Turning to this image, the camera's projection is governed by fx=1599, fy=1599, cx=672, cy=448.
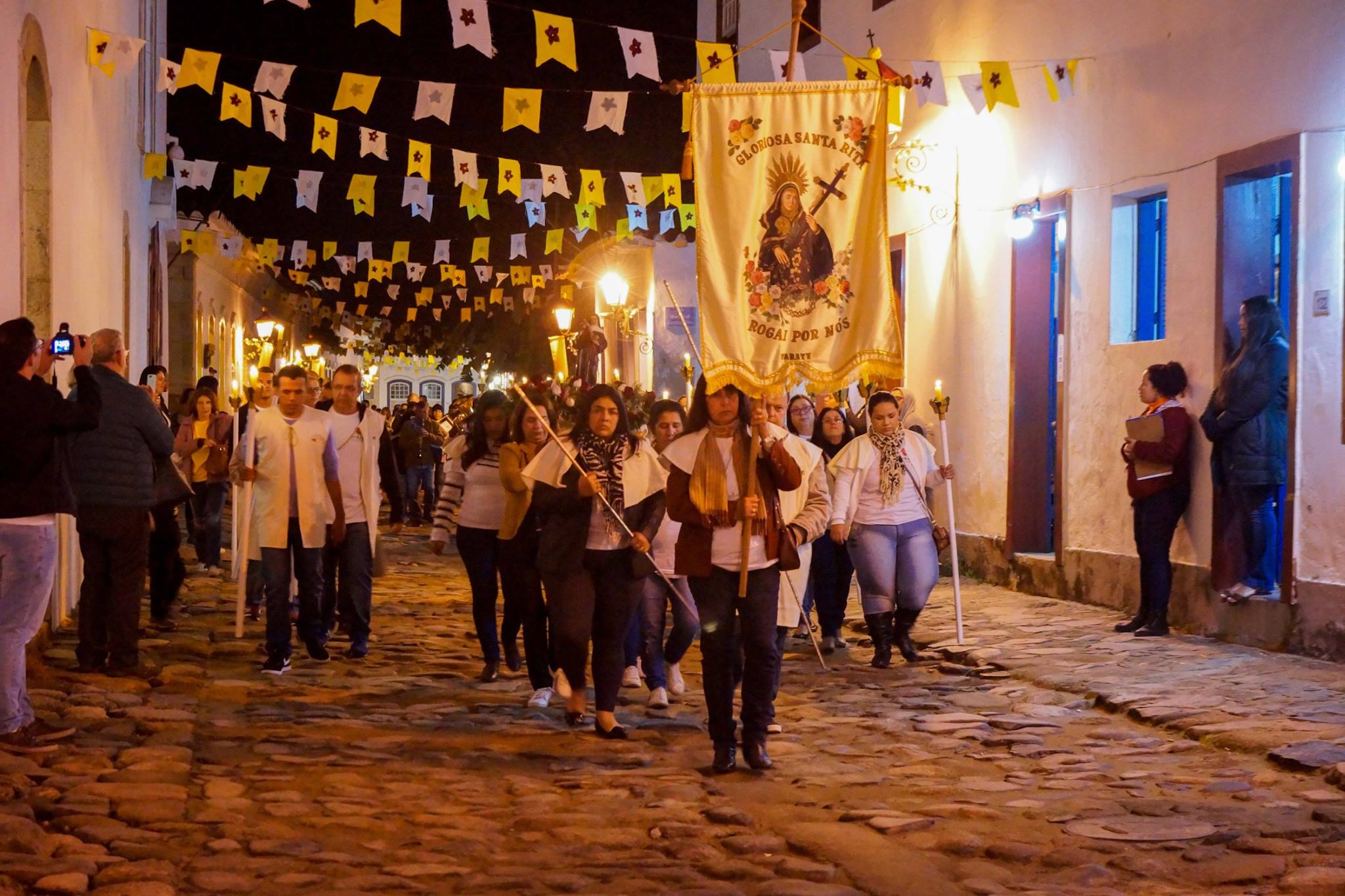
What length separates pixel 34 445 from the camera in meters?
7.58

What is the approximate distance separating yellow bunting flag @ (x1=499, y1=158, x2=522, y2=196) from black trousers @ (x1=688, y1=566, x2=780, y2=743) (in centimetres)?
1303

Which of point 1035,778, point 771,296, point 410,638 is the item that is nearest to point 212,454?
point 410,638

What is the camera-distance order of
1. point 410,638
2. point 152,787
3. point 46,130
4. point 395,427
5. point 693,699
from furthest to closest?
1. point 395,427
2. point 410,638
3. point 46,130
4. point 693,699
5. point 152,787

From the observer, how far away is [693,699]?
9930 millimetres

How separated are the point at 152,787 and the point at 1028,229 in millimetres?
10490

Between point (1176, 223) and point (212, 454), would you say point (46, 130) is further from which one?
point (1176, 223)

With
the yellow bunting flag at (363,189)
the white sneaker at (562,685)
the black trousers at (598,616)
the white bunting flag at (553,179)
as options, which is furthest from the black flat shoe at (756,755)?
the yellow bunting flag at (363,189)

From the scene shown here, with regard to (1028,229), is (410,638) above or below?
below

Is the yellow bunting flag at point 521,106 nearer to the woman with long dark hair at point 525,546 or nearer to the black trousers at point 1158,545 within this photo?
the woman with long dark hair at point 525,546

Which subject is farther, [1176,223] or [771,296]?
[1176,223]

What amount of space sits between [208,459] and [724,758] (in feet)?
31.7

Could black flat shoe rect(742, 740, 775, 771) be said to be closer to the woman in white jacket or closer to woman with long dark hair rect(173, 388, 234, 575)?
the woman in white jacket

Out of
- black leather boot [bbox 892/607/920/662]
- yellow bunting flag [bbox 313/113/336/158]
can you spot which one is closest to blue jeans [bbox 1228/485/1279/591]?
black leather boot [bbox 892/607/920/662]

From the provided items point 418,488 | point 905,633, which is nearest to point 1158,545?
point 905,633
